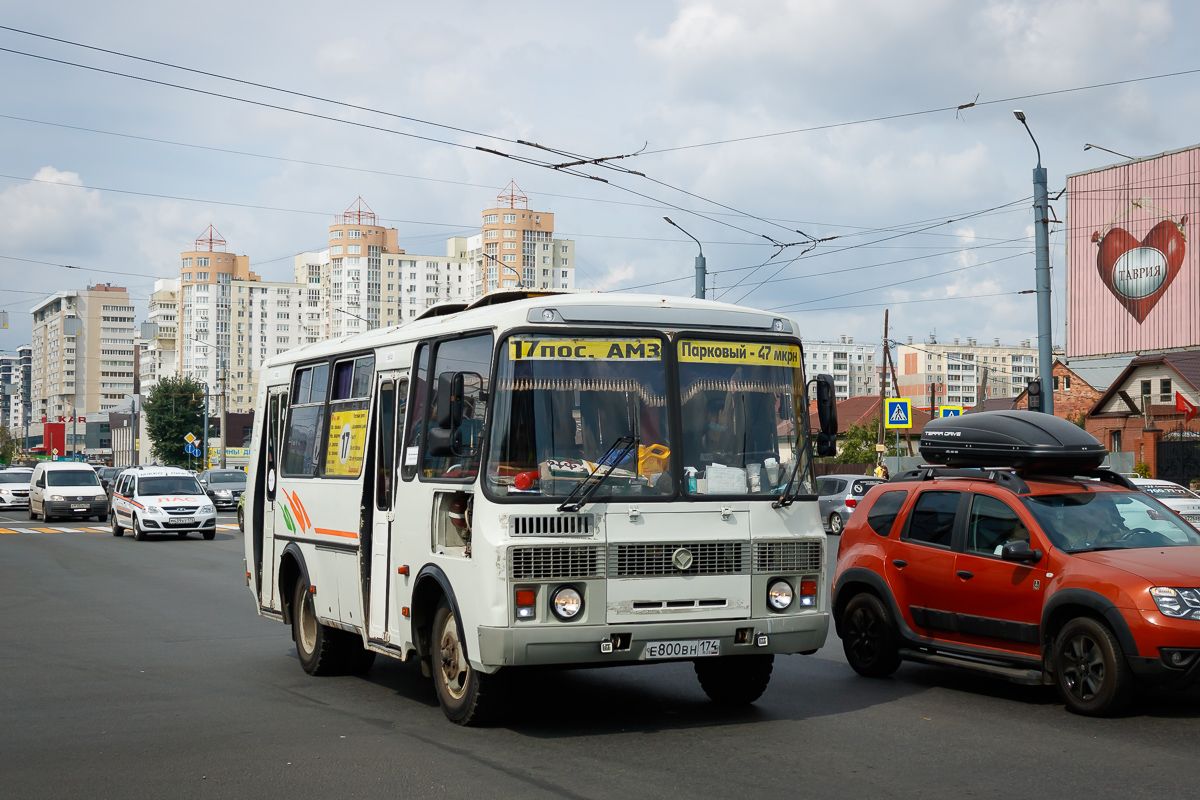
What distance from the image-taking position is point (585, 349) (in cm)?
777

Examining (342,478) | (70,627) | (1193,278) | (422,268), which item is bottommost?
(70,627)

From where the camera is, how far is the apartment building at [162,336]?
171250 mm

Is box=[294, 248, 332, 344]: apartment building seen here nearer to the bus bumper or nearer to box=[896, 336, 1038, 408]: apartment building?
box=[896, 336, 1038, 408]: apartment building

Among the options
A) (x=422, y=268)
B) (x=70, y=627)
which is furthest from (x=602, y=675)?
(x=422, y=268)

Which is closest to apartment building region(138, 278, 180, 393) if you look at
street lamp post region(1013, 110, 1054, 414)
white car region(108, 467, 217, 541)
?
white car region(108, 467, 217, 541)

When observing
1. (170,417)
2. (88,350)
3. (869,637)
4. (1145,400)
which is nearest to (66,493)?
(869,637)

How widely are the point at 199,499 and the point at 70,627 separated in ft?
58.7

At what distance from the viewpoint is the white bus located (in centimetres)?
745

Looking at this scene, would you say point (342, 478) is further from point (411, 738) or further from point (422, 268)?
point (422, 268)

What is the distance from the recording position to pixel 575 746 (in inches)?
290

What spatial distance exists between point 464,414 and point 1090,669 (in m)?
4.33

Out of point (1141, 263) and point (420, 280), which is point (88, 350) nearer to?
point (420, 280)

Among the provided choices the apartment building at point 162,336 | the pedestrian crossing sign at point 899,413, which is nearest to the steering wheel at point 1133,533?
the pedestrian crossing sign at point 899,413

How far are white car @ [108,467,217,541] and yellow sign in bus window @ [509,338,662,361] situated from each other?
2514 centimetres
